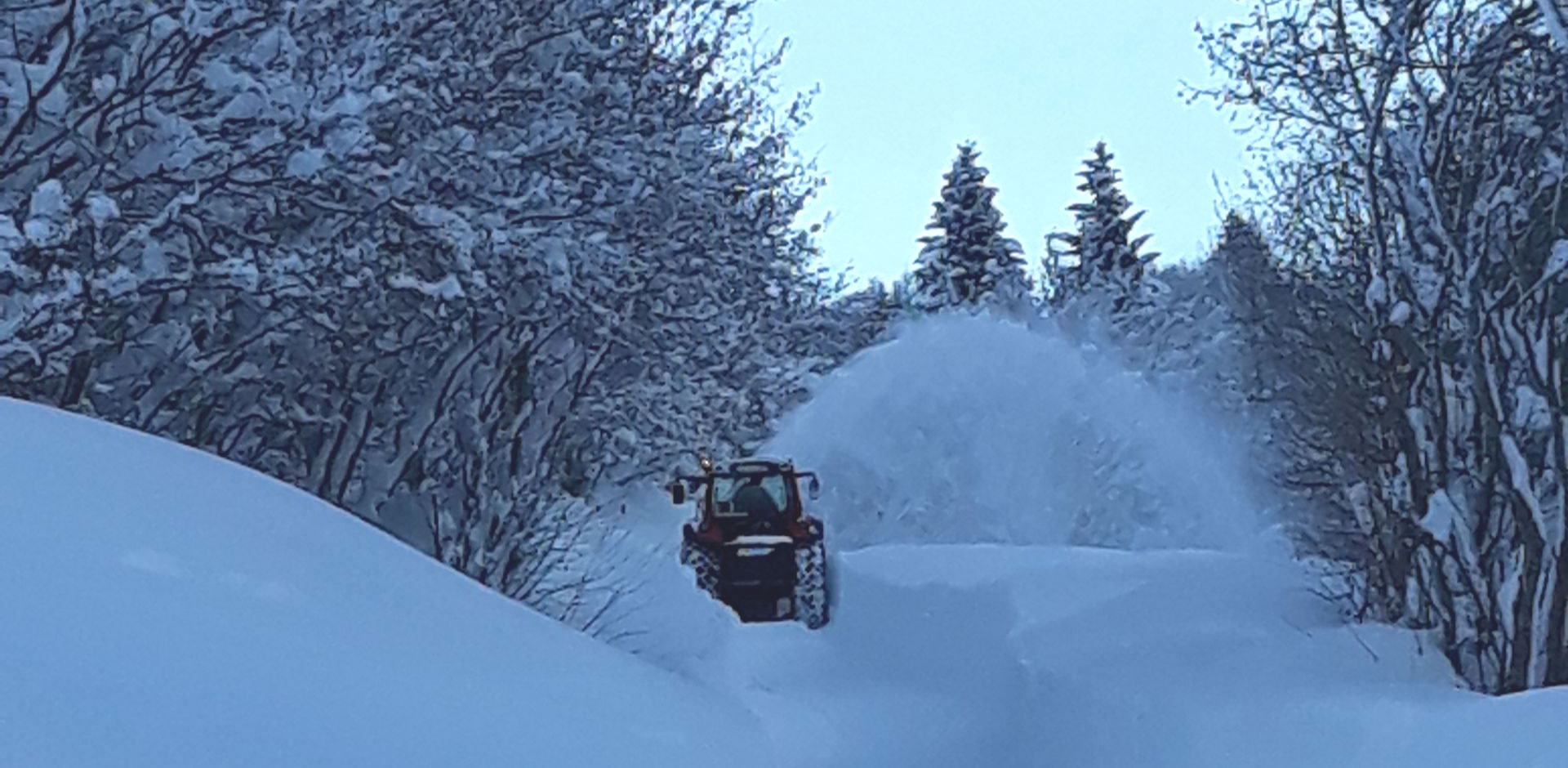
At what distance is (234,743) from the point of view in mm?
2441

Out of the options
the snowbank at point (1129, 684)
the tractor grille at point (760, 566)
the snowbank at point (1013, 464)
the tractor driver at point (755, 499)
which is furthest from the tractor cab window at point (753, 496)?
the snowbank at point (1013, 464)

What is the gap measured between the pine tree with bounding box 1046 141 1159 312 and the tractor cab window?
34.2 metres

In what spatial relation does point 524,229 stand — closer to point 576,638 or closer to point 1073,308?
point 576,638

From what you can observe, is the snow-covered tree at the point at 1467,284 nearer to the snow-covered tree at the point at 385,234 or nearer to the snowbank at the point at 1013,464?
the snow-covered tree at the point at 385,234

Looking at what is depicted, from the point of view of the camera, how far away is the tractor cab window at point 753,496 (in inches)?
567

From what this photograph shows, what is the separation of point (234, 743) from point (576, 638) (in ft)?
8.82

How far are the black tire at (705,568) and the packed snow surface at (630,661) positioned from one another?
0.56 feet

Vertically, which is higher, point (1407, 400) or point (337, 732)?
point (1407, 400)

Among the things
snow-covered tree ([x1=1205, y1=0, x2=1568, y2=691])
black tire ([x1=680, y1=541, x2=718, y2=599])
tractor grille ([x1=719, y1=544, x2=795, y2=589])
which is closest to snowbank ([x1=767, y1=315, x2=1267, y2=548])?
black tire ([x1=680, y1=541, x2=718, y2=599])

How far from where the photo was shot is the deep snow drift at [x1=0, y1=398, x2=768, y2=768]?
238 centimetres

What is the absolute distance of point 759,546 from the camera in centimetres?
1349

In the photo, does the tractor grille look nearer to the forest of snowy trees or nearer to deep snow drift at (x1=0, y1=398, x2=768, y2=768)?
the forest of snowy trees

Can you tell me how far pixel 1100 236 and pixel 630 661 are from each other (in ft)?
148

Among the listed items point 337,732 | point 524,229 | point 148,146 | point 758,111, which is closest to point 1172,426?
point 758,111
